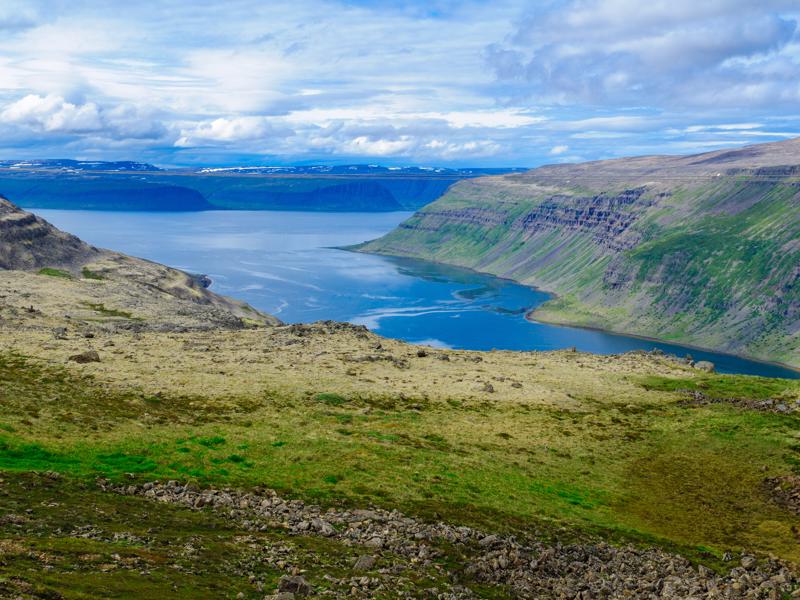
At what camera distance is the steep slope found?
379ft

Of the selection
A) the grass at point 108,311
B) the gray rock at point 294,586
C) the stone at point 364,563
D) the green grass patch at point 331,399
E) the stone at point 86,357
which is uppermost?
the stone at point 86,357

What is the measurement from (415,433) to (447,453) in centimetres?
444

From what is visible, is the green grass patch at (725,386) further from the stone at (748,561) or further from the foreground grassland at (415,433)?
the stone at (748,561)

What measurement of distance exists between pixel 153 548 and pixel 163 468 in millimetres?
11636

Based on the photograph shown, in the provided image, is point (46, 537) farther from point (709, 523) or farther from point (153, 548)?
point (709, 523)

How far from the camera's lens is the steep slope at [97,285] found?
115 metres

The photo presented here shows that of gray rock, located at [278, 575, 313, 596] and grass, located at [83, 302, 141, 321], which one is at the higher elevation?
gray rock, located at [278, 575, 313, 596]

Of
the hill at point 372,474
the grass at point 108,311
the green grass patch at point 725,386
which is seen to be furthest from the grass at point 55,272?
the green grass patch at point 725,386

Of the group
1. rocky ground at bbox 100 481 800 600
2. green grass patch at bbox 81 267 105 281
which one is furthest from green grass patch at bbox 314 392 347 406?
green grass patch at bbox 81 267 105 281

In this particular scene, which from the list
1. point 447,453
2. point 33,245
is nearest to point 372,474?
point 447,453

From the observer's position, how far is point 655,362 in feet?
Result: 298

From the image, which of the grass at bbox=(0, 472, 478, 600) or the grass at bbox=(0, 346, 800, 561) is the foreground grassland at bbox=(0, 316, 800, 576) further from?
the grass at bbox=(0, 472, 478, 600)

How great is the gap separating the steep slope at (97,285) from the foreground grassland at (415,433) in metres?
38.3

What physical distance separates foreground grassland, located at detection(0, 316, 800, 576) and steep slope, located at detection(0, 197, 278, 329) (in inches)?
1509
